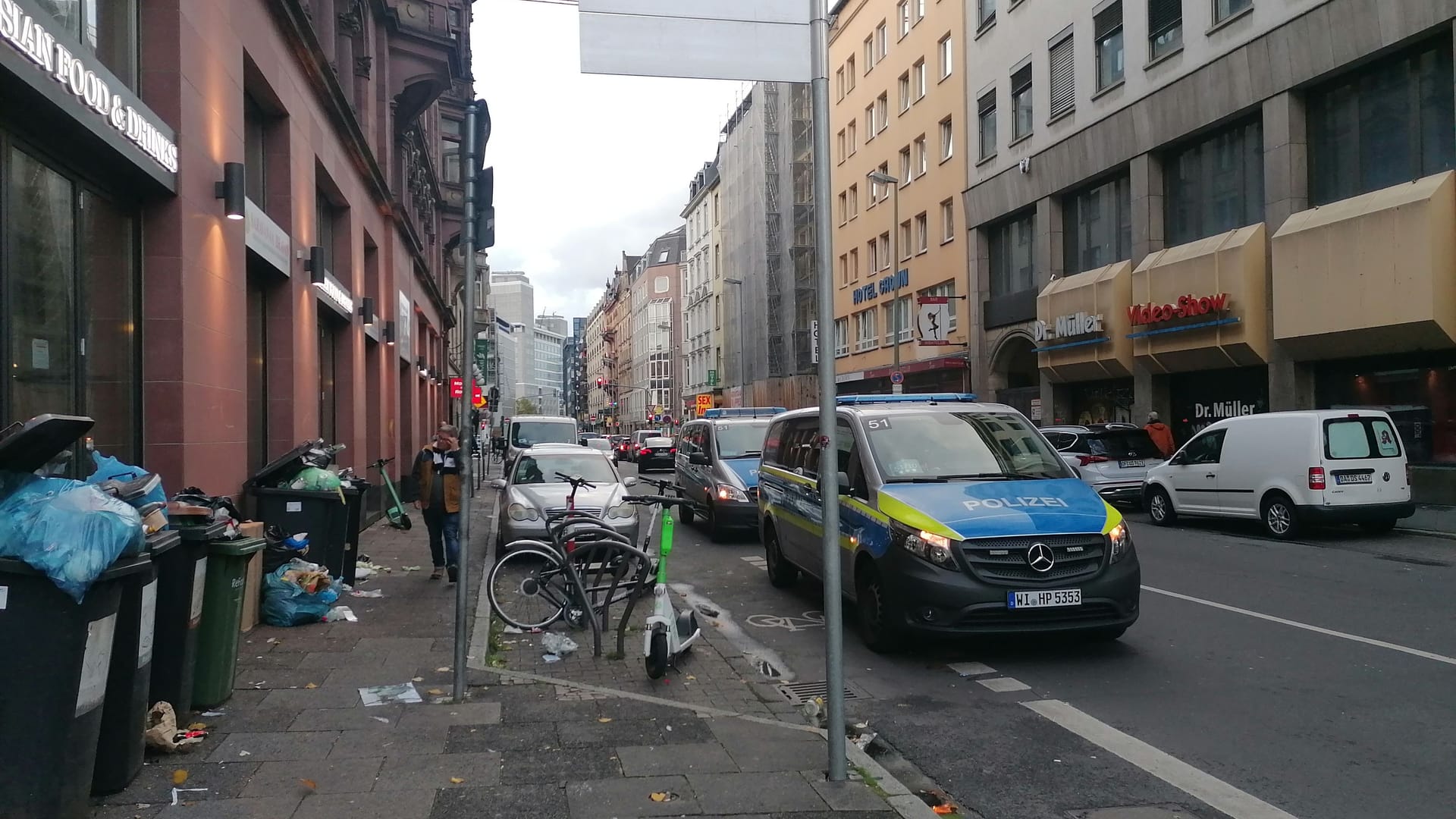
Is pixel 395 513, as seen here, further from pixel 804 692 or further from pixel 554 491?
pixel 804 692

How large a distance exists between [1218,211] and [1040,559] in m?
19.9

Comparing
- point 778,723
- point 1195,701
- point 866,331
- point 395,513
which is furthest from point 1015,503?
point 866,331

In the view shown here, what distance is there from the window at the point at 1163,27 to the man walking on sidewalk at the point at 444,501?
68.6 feet

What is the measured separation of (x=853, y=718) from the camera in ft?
19.3

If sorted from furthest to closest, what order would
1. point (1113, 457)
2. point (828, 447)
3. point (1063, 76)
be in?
point (1063, 76)
point (1113, 457)
point (828, 447)

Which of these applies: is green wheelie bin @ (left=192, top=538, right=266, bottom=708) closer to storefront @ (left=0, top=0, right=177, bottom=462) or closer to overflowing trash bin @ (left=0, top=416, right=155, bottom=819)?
overflowing trash bin @ (left=0, top=416, right=155, bottom=819)

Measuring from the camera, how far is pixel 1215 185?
77.4 feet

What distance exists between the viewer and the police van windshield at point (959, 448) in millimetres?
7988

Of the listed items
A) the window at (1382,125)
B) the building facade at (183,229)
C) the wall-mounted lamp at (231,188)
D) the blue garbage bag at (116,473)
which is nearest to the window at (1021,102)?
the window at (1382,125)

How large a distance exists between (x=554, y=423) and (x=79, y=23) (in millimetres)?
17499

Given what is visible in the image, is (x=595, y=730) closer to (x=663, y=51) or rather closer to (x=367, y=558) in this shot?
(x=663, y=51)

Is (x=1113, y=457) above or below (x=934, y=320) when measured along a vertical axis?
below

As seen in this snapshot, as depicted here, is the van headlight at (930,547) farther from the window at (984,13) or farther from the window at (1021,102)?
the window at (984,13)

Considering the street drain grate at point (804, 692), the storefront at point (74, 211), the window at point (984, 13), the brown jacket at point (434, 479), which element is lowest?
the street drain grate at point (804, 692)
